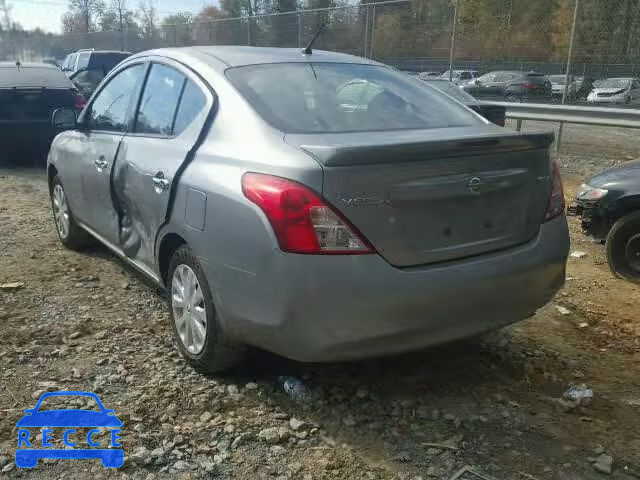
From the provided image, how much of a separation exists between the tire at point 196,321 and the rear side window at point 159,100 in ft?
2.68

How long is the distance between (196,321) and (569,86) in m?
8.85

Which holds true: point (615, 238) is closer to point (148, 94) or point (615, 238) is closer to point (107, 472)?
point (148, 94)

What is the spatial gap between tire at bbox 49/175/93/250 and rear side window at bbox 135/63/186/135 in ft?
5.10

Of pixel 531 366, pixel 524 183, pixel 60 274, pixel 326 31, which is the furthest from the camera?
pixel 326 31

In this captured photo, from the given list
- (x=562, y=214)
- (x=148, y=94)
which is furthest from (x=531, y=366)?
(x=148, y=94)

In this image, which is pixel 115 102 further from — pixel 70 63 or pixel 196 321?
pixel 70 63

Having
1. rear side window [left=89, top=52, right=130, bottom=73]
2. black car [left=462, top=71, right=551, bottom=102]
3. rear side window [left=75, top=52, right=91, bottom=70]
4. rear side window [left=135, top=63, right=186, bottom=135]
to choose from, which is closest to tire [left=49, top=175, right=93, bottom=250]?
rear side window [left=135, top=63, right=186, bottom=135]

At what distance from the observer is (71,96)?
9.38 m

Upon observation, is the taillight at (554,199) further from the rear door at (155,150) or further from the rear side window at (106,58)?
the rear side window at (106,58)

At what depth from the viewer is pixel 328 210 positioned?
8.05ft

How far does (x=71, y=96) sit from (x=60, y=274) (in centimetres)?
563

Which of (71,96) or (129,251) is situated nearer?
(129,251)

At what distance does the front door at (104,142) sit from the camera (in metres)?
4.00

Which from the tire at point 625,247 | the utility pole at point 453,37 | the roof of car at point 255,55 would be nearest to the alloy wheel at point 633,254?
the tire at point 625,247
